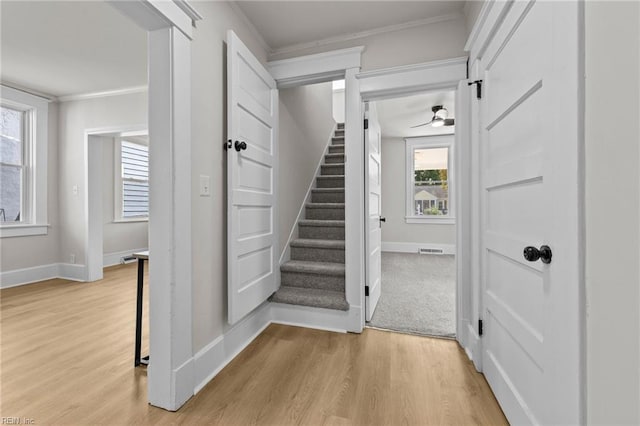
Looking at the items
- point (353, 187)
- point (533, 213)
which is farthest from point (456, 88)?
point (533, 213)

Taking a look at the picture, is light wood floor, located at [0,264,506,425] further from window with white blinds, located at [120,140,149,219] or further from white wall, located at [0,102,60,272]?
window with white blinds, located at [120,140,149,219]

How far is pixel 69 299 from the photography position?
3041mm

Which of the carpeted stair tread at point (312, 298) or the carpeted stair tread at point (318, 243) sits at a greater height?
the carpeted stair tread at point (318, 243)

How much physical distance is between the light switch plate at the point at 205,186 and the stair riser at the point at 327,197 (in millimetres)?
2121

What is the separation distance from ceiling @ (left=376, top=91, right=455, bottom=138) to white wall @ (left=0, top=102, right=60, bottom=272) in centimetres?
452

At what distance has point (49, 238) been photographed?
389 cm

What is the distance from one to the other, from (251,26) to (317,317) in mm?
2363

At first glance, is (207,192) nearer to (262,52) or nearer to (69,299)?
(262,52)

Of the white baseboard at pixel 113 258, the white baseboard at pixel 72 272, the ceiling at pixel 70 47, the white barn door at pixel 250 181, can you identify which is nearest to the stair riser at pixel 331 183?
the white barn door at pixel 250 181

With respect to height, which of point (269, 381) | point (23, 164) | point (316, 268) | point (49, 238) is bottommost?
point (269, 381)

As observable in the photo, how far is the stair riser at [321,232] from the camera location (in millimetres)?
3025

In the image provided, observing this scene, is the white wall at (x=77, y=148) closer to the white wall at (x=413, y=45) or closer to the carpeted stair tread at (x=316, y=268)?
the carpeted stair tread at (x=316, y=268)

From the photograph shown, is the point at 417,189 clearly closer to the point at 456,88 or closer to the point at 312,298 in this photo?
the point at 456,88

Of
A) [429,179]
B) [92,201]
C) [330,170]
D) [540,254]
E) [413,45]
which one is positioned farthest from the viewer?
[429,179]
